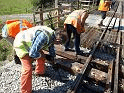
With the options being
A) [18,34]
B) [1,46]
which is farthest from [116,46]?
[1,46]

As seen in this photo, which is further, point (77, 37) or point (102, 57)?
point (102, 57)

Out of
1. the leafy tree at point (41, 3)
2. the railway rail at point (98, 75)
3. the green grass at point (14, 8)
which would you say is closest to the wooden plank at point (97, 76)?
the railway rail at point (98, 75)

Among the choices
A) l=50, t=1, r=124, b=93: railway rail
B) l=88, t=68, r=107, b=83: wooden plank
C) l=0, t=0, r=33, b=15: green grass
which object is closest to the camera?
l=50, t=1, r=124, b=93: railway rail

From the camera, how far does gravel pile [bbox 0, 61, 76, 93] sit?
3174 mm

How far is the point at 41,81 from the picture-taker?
3408 millimetres

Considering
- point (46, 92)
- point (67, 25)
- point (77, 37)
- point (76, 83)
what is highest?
point (67, 25)

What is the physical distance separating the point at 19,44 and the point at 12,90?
1247 millimetres

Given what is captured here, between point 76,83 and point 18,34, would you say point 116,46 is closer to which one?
point 76,83

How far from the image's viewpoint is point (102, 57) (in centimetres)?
468

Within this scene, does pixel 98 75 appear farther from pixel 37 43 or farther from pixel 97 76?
pixel 37 43

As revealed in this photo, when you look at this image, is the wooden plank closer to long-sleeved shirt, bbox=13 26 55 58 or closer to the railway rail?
the railway rail

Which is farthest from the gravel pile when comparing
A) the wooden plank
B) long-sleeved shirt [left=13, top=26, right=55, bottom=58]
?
long-sleeved shirt [left=13, top=26, right=55, bottom=58]

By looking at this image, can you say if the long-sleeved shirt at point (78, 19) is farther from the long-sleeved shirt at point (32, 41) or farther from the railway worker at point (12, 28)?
the railway worker at point (12, 28)

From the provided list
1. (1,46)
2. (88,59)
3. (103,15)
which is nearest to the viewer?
(88,59)
